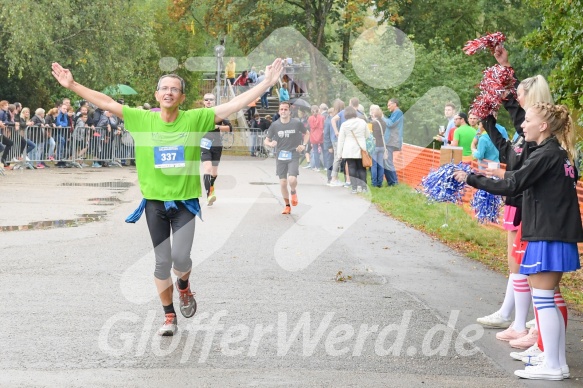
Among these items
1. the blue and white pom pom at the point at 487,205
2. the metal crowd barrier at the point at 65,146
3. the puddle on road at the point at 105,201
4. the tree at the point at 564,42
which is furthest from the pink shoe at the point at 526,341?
the metal crowd barrier at the point at 65,146

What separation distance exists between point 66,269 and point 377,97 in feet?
91.8

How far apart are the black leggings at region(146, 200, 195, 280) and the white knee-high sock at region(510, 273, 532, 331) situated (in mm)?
2558

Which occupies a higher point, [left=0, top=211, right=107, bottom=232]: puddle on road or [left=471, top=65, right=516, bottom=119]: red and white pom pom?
[left=471, top=65, right=516, bottom=119]: red and white pom pom

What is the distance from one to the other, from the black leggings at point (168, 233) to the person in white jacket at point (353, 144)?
1459 cm

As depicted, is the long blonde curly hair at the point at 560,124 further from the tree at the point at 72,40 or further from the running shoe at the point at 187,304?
the tree at the point at 72,40

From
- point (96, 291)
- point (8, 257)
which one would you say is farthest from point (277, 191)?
point (96, 291)

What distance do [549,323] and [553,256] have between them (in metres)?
0.45

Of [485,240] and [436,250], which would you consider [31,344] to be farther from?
[485,240]

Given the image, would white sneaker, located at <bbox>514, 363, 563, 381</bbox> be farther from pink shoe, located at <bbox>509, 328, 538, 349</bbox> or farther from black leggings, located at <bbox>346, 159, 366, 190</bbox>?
black leggings, located at <bbox>346, 159, 366, 190</bbox>

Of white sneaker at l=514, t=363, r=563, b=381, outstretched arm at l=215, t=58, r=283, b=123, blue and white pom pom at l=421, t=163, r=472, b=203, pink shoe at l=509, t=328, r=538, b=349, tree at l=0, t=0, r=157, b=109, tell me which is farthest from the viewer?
tree at l=0, t=0, r=157, b=109

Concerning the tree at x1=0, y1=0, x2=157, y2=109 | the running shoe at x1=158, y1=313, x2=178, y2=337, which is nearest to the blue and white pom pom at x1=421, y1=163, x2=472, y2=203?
the running shoe at x1=158, y1=313, x2=178, y2=337

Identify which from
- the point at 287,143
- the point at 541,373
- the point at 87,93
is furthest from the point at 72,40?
the point at 541,373

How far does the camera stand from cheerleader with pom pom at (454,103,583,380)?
6812mm

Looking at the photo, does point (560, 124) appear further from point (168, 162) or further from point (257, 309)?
point (257, 309)
